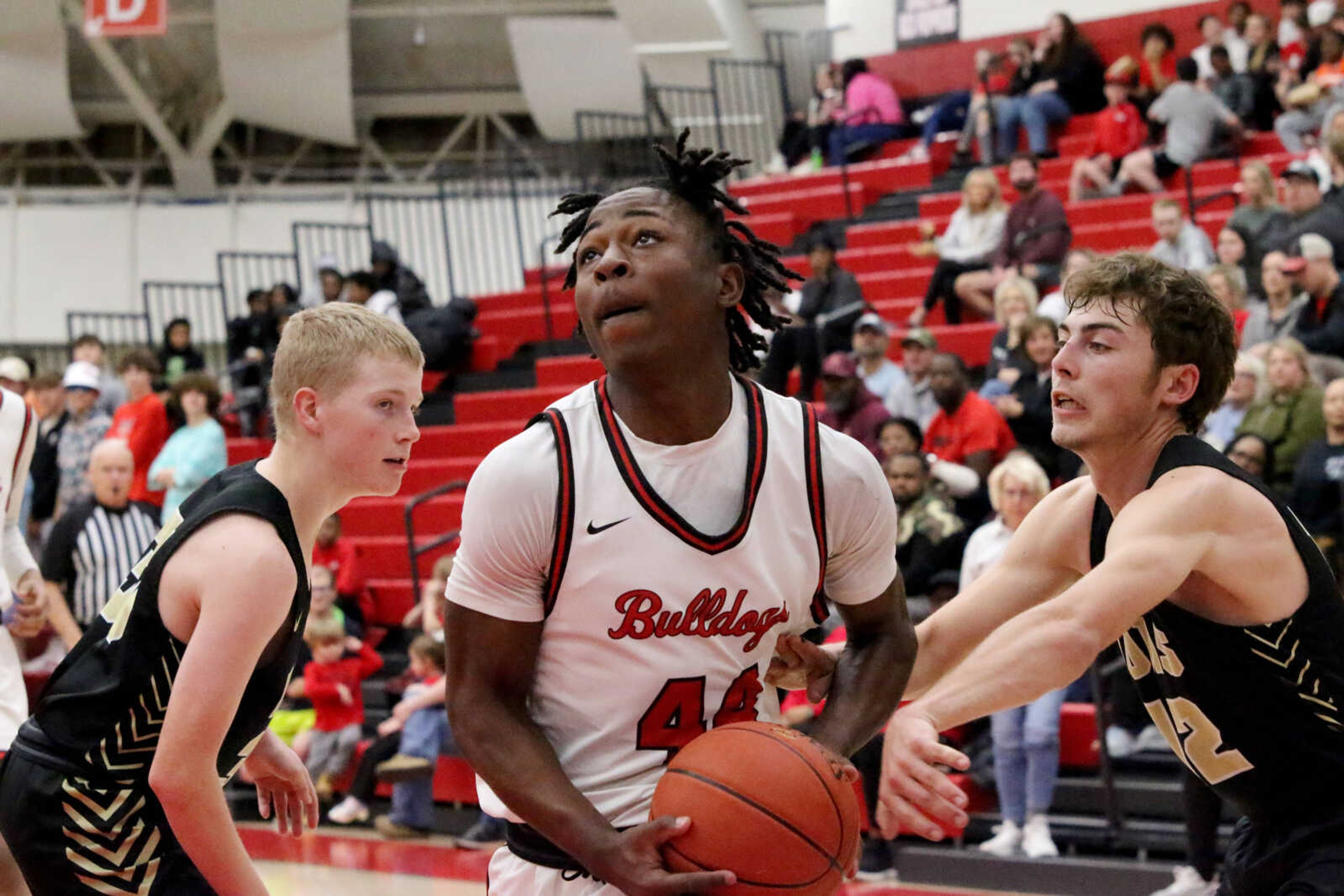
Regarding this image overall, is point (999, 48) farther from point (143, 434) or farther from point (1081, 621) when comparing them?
point (1081, 621)

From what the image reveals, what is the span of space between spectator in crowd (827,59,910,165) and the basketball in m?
12.2

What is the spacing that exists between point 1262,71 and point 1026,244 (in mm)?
3049

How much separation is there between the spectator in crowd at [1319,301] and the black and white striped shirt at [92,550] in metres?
5.92

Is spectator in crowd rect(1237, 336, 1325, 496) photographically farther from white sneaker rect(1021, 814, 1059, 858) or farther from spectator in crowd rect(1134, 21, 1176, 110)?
spectator in crowd rect(1134, 21, 1176, 110)

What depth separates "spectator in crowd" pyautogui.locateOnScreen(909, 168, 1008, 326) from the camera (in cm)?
1071

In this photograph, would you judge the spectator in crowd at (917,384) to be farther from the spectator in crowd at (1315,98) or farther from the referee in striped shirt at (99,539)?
the referee in striped shirt at (99,539)

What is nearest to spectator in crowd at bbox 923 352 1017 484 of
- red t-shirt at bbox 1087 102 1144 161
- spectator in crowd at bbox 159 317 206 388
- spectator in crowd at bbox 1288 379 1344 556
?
spectator in crowd at bbox 1288 379 1344 556

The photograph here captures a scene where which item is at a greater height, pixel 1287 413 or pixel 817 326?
pixel 817 326

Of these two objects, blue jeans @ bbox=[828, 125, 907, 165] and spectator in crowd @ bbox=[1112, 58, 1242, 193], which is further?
blue jeans @ bbox=[828, 125, 907, 165]

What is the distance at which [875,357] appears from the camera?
9.49 m

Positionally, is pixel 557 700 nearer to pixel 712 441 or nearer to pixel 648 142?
pixel 712 441

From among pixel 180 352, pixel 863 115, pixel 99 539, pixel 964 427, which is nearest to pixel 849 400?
pixel 964 427

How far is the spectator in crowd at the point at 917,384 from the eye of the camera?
9.01 metres

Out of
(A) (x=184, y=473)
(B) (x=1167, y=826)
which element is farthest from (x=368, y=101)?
(B) (x=1167, y=826)
